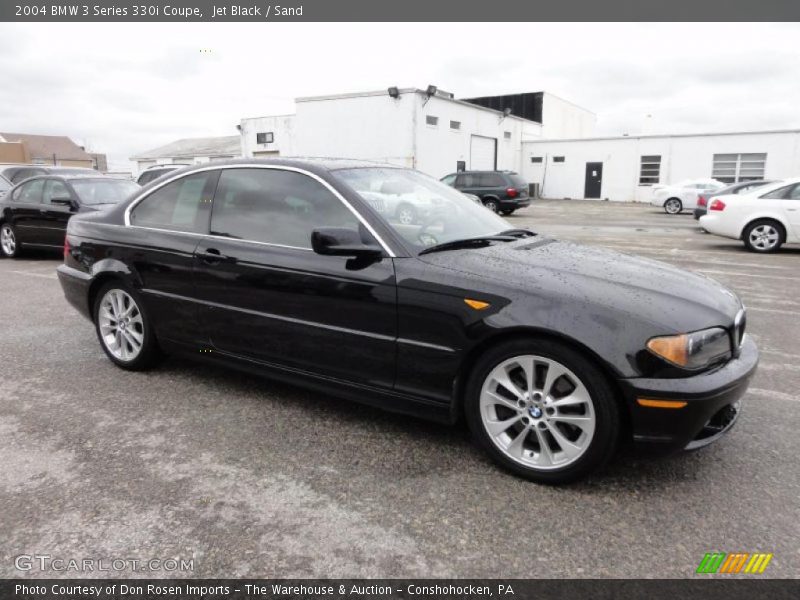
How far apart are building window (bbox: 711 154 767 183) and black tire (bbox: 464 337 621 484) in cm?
3219

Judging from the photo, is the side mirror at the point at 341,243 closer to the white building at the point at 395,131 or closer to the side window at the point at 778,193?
the side window at the point at 778,193

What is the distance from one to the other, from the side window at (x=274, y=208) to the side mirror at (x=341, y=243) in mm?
169

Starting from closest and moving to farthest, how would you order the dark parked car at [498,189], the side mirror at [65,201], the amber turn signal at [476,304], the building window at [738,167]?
the amber turn signal at [476,304], the side mirror at [65,201], the dark parked car at [498,189], the building window at [738,167]

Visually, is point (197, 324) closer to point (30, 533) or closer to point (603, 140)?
point (30, 533)

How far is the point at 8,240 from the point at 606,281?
11.2 m

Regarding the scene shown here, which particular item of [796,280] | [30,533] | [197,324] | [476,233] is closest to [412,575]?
[30,533]

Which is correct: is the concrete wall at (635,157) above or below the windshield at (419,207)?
above

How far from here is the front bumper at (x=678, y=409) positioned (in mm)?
2520

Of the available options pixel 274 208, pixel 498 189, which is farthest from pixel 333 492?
pixel 498 189

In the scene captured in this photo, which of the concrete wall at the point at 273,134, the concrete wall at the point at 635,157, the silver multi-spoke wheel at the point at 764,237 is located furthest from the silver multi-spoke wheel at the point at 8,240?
the concrete wall at the point at 635,157

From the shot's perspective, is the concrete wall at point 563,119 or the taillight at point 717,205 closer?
the taillight at point 717,205

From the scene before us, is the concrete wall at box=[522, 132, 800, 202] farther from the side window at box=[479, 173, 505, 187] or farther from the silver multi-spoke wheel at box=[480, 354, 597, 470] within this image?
the silver multi-spoke wheel at box=[480, 354, 597, 470]

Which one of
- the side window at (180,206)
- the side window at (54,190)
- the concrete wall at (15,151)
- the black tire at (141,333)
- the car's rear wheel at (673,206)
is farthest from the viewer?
the concrete wall at (15,151)

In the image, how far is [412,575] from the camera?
7.22 feet
